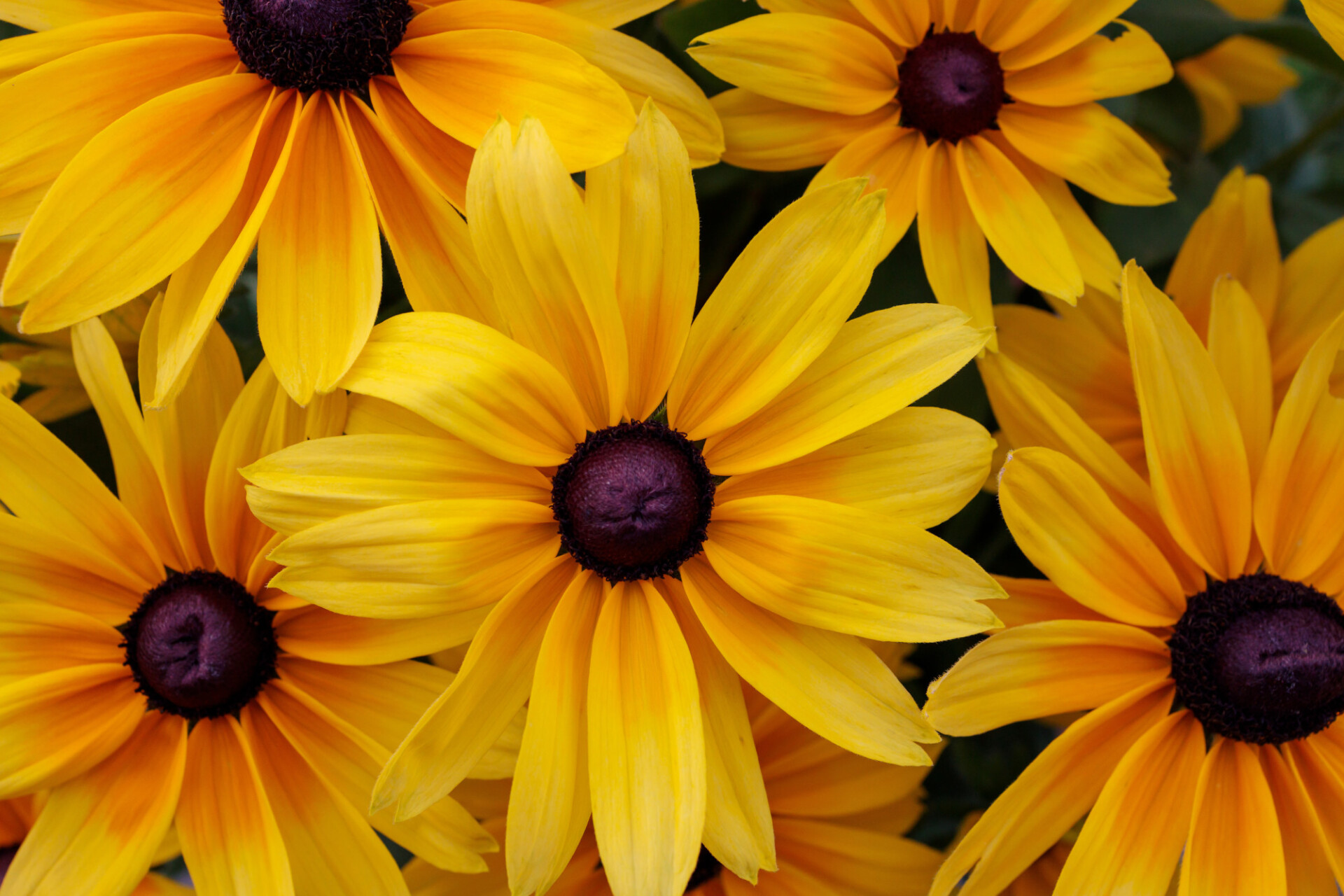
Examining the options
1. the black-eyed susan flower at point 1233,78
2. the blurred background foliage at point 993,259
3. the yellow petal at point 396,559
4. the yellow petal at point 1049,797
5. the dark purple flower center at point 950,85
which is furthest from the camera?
the black-eyed susan flower at point 1233,78

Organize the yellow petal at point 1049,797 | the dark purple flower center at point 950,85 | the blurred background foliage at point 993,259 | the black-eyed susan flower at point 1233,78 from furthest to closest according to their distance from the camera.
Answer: the black-eyed susan flower at point 1233,78 → the blurred background foliage at point 993,259 → the dark purple flower center at point 950,85 → the yellow petal at point 1049,797

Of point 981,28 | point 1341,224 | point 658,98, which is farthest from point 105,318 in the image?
point 1341,224

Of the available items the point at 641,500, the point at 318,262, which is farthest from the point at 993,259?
the point at 318,262

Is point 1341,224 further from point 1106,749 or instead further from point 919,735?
point 919,735

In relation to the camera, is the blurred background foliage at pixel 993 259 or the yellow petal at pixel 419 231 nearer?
the yellow petal at pixel 419 231

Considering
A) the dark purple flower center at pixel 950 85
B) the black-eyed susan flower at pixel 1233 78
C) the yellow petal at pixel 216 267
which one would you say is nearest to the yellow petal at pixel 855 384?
the dark purple flower center at pixel 950 85

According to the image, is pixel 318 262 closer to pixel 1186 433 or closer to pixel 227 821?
pixel 227 821

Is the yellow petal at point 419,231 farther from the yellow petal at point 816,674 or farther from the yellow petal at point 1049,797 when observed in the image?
the yellow petal at point 1049,797

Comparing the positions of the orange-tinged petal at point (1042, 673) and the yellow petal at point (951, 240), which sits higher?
the yellow petal at point (951, 240)
